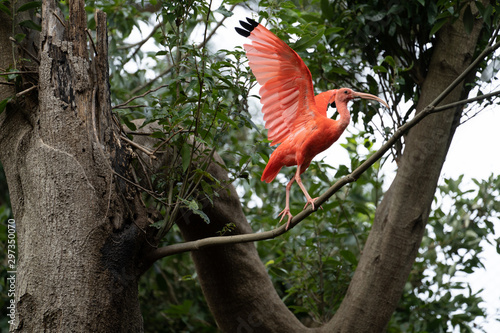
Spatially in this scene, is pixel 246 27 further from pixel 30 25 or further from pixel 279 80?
pixel 30 25

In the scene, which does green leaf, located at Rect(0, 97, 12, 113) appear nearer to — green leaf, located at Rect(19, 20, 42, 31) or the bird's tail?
green leaf, located at Rect(19, 20, 42, 31)

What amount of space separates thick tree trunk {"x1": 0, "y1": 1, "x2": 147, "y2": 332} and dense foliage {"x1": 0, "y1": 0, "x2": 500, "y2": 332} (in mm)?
285

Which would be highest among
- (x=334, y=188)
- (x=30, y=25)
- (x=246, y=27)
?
(x=30, y=25)

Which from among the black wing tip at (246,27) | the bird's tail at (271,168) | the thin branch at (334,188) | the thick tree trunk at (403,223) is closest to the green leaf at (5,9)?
the black wing tip at (246,27)

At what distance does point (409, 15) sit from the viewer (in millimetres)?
3660

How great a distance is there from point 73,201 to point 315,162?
2179mm

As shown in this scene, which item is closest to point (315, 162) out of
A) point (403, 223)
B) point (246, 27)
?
point (403, 223)

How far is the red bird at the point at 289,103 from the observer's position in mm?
2748

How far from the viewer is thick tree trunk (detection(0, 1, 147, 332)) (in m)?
2.70

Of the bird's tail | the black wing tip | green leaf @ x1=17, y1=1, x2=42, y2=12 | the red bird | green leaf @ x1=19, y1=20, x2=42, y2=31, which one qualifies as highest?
green leaf @ x1=17, y1=1, x2=42, y2=12

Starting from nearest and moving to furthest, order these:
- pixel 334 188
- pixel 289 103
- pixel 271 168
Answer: pixel 334 188 → pixel 289 103 → pixel 271 168

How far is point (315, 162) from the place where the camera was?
4.40 m

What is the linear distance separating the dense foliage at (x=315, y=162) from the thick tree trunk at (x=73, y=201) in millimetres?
285

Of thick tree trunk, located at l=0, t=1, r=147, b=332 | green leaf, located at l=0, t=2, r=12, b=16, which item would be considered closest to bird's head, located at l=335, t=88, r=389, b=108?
thick tree trunk, located at l=0, t=1, r=147, b=332
